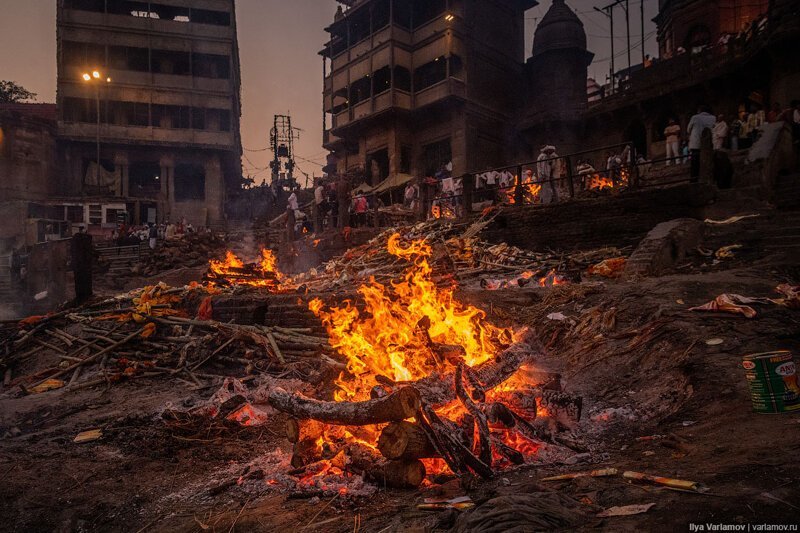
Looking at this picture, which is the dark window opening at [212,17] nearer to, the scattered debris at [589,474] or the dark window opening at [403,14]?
the dark window opening at [403,14]

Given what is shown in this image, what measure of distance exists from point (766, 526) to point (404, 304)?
18.5 ft

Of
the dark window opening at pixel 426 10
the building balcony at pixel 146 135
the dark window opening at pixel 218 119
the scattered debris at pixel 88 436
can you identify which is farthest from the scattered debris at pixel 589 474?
the dark window opening at pixel 218 119

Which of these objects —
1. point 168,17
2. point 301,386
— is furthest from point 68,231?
point 301,386

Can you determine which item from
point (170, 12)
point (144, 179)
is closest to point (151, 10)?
point (170, 12)

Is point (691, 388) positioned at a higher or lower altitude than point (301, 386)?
higher

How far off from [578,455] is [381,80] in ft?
98.9

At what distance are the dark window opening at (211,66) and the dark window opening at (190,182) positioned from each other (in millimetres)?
7217

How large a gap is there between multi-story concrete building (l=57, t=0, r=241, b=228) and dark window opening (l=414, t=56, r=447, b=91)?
50.5ft

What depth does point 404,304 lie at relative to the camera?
7.39 metres

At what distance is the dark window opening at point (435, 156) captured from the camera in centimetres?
2822

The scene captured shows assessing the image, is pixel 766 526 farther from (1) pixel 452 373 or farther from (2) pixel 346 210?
(2) pixel 346 210

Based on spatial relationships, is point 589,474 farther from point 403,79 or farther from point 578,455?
point 403,79

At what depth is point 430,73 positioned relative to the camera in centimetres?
2894

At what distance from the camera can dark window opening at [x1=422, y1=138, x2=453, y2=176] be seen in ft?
92.6
